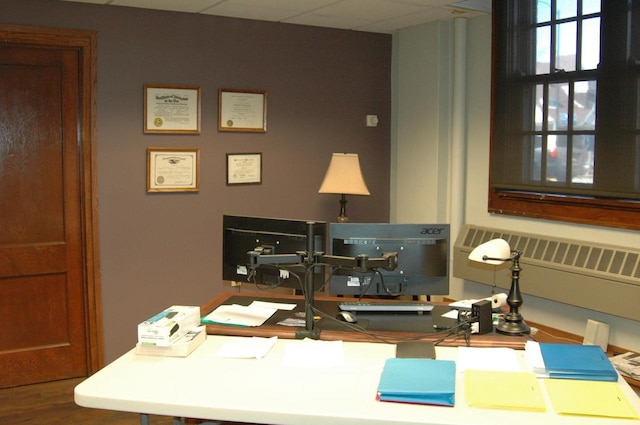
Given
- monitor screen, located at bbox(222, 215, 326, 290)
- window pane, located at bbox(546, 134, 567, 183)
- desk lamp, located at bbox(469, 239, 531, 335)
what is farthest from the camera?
window pane, located at bbox(546, 134, 567, 183)

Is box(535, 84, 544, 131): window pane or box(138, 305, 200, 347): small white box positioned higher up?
box(535, 84, 544, 131): window pane

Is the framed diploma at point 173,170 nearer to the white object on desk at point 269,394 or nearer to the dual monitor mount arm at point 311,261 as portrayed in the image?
the dual monitor mount arm at point 311,261

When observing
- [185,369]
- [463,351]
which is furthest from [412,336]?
[185,369]

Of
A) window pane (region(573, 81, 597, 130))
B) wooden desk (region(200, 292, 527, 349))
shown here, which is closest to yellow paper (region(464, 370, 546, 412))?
wooden desk (region(200, 292, 527, 349))

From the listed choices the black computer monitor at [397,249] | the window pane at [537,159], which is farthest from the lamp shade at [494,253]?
the window pane at [537,159]

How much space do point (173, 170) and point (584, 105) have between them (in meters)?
2.63

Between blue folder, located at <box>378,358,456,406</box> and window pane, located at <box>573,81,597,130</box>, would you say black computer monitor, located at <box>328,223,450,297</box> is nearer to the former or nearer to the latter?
blue folder, located at <box>378,358,456,406</box>

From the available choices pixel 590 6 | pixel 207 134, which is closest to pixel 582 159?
pixel 590 6

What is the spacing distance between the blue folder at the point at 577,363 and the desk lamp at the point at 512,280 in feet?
0.96

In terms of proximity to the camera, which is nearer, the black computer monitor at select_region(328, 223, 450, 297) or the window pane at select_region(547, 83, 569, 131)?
the black computer monitor at select_region(328, 223, 450, 297)

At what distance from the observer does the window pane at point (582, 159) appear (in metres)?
3.87

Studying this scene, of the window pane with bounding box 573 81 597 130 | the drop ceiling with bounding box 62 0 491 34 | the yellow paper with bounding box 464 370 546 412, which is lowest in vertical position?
the yellow paper with bounding box 464 370 546 412

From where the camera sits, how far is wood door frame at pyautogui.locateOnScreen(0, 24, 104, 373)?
13.7 ft

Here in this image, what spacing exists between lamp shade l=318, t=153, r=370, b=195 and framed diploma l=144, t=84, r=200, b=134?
982 millimetres
